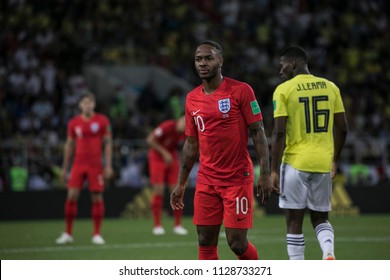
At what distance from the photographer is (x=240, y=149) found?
823cm

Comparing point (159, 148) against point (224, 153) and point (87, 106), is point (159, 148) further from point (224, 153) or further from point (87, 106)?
point (224, 153)

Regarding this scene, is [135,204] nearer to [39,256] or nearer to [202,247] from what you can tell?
[39,256]

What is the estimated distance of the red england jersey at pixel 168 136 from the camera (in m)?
16.2

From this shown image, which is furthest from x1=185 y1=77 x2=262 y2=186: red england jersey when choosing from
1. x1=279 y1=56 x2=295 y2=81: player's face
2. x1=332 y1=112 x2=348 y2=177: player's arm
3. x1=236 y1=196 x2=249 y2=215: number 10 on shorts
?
x1=332 y1=112 x2=348 y2=177: player's arm

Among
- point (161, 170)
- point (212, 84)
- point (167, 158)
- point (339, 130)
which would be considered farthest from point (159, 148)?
point (212, 84)

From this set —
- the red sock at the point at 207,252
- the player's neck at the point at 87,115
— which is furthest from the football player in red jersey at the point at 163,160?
the red sock at the point at 207,252

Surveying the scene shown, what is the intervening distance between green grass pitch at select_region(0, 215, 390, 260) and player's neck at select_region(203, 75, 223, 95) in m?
3.94

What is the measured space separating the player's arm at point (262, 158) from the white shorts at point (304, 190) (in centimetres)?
90

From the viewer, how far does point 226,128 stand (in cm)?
816

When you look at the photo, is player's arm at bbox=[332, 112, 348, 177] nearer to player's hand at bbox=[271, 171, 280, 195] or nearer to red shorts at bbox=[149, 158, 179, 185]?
player's hand at bbox=[271, 171, 280, 195]

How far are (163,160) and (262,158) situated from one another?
27.7 feet

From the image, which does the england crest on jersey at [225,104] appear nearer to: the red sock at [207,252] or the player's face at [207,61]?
the player's face at [207,61]

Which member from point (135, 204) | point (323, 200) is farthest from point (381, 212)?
point (323, 200)

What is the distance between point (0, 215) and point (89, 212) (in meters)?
2.03
